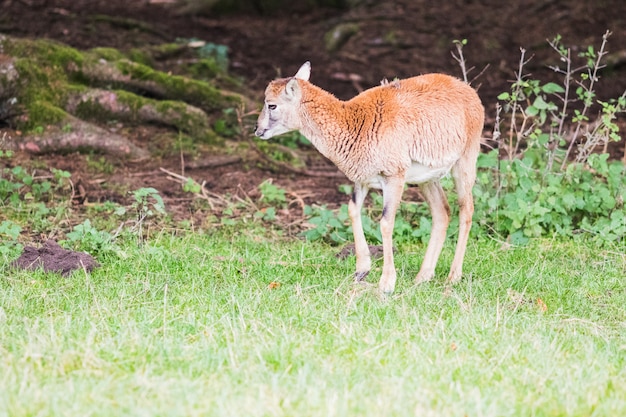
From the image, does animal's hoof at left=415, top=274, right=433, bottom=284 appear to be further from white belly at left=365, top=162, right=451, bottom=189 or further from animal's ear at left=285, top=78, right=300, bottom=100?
animal's ear at left=285, top=78, right=300, bottom=100

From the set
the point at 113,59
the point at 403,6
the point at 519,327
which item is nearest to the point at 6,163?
the point at 113,59

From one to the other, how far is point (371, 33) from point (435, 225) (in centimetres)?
903

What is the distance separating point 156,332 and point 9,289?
169 cm

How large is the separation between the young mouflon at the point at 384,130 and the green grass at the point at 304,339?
668 mm

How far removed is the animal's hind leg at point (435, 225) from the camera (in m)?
7.46

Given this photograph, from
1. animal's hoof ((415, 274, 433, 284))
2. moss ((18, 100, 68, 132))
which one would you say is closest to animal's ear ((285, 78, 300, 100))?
animal's hoof ((415, 274, 433, 284))

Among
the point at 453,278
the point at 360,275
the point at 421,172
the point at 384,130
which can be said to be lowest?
the point at 453,278

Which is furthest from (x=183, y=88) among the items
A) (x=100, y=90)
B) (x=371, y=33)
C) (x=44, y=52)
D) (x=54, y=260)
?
(x=371, y=33)

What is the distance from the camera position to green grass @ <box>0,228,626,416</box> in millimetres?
4641

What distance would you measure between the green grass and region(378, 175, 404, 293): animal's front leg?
0.19m

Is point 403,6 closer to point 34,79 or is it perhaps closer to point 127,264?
point 34,79

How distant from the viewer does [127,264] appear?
749 cm

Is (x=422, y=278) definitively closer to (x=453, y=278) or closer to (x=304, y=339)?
(x=453, y=278)

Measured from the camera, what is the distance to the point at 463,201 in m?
7.62
